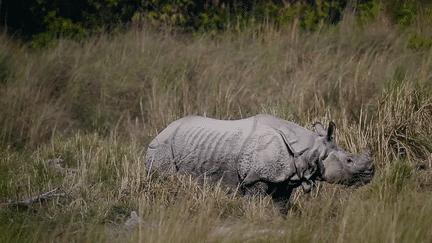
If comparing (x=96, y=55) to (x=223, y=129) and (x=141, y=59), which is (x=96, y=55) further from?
(x=223, y=129)

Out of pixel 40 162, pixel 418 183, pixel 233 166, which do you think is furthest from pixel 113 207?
pixel 418 183

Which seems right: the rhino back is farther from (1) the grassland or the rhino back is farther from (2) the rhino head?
(2) the rhino head

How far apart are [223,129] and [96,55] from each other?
4529mm

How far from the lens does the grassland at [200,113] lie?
3420 millimetres

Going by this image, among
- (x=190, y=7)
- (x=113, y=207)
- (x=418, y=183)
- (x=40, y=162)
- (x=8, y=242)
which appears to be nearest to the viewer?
(x=8, y=242)

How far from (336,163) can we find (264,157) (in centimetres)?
52

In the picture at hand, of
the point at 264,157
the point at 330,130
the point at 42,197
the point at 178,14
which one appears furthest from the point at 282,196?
the point at 178,14

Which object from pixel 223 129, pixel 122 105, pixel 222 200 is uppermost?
pixel 223 129

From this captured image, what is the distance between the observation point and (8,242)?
3.28 meters

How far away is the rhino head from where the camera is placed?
12.3 ft

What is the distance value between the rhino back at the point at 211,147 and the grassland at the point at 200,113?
0.16m

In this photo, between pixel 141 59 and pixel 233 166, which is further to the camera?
pixel 141 59

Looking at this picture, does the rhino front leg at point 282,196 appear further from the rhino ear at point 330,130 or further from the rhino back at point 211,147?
the rhino ear at point 330,130

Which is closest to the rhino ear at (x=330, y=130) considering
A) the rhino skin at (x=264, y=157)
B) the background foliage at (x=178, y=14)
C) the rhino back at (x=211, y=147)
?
the rhino skin at (x=264, y=157)
